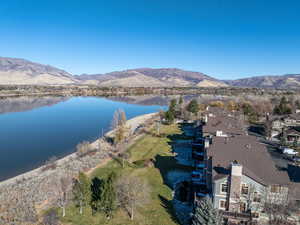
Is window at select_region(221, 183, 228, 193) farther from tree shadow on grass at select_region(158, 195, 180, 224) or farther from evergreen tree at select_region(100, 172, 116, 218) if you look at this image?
evergreen tree at select_region(100, 172, 116, 218)

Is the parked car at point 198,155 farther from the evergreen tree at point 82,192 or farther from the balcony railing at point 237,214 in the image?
the evergreen tree at point 82,192

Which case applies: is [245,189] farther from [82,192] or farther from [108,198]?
[82,192]

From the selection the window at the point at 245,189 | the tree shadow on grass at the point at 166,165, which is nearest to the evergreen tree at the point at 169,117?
the tree shadow on grass at the point at 166,165

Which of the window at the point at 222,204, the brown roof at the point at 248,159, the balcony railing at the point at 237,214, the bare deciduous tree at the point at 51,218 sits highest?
the brown roof at the point at 248,159

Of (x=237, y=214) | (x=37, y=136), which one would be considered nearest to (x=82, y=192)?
(x=237, y=214)

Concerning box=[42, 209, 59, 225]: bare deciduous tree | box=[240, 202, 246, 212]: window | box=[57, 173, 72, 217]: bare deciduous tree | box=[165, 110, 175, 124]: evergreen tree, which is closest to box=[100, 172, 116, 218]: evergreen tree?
box=[57, 173, 72, 217]: bare deciduous tree

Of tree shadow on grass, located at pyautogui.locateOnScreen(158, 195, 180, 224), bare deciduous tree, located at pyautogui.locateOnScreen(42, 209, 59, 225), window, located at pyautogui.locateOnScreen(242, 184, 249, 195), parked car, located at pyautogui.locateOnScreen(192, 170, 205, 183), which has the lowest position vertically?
tree shadow on grass, located at pyautogui.locateOnScreen(158, 195, 180, 224)

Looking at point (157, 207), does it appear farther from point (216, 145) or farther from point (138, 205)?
point (216, 145)

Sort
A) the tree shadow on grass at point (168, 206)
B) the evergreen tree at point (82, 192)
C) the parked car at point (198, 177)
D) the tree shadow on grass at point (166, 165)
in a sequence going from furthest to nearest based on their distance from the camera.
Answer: the tree shadow on grass at point (166, 165) < the parked car at point (198, 177) < the evergreen tree at point (82, 192) < the tree shadow on grass at point (168, 206)
